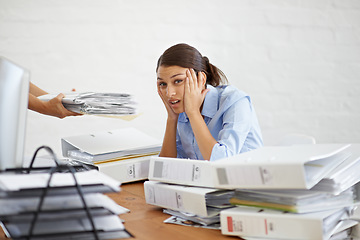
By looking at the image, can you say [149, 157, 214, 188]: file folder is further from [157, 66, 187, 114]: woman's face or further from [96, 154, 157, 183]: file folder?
[157, 66, 187, 114]: woman's face

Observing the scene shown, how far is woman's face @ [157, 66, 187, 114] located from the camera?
5.58 feet

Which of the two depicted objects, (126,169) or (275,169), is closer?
(275,169)

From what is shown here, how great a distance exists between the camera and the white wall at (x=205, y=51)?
2535 millimetres

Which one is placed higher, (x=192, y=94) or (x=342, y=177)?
(x=192, y=94)

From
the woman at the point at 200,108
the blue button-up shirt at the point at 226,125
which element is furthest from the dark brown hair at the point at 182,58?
the blue button-up shirt at the point at 226,125

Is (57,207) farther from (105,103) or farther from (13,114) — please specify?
(105,103)

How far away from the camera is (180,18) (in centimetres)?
271

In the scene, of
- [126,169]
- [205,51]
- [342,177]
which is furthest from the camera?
[205,51]

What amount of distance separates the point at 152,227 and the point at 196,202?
111 mm

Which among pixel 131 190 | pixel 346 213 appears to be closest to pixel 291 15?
pixel 131 190

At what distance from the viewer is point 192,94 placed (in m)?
1.70

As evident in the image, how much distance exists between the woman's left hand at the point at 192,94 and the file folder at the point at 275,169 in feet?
2.49

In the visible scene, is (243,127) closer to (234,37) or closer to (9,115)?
(9,115)

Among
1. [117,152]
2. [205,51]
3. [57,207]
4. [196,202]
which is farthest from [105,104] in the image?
[205,51]
